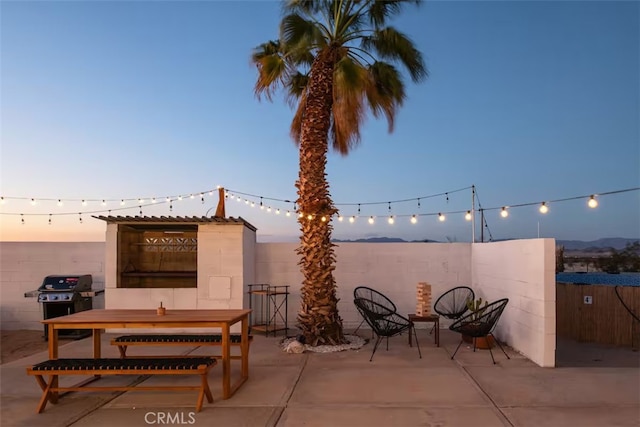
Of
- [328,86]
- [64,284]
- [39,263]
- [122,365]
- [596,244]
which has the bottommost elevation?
[122,365]

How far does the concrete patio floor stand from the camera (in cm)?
365

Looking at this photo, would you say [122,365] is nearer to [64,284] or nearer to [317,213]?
[317,213]

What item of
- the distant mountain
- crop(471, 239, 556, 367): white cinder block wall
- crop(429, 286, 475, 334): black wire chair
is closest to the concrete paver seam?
crop(471, 239, 556, 367): white cinder block wall

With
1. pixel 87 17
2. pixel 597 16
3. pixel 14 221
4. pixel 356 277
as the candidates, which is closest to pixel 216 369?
pixel 356 277

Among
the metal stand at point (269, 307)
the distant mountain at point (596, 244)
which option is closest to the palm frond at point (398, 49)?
the metal stand at point (269, 307)

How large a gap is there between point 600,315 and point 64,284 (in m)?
8.88

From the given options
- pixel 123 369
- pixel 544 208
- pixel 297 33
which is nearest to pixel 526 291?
pixel 544 208

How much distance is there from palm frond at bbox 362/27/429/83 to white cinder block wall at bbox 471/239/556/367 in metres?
2.99

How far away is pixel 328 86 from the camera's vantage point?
6738 millimetres

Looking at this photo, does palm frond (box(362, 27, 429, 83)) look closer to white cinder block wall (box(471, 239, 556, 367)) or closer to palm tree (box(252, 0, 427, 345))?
palm tree (box(252, 0, 427, 345))

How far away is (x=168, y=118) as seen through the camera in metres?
10.1

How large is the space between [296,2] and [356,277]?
4.86 meters

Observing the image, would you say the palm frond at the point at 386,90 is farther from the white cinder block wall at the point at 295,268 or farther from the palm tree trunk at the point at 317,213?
the white cinder block wall at the point at 295,268
